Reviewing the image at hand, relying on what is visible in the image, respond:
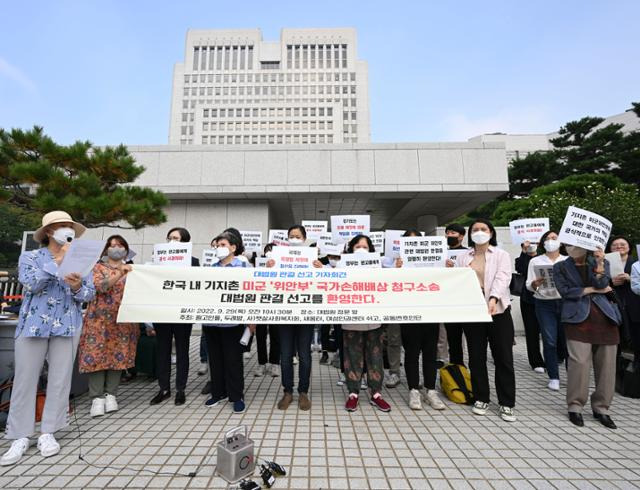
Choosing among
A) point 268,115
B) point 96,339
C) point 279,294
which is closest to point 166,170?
point 96,339

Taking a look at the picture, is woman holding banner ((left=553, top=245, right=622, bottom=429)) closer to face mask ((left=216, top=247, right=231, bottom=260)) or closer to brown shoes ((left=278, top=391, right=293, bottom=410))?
brown shoes ((left=278, top=391, right=293, bottom=410))

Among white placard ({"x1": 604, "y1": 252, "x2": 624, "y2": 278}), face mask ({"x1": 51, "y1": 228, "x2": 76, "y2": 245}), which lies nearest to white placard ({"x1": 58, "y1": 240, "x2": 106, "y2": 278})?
face mask ({"x1": 51, "y1": 228, "x2": 76, "y2": 245})

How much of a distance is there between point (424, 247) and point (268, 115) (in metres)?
81.2

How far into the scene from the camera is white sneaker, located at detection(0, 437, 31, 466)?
95.0 inches

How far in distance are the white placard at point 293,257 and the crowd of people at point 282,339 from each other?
104 mm

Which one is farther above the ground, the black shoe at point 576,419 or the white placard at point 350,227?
the white placard at point 350,227

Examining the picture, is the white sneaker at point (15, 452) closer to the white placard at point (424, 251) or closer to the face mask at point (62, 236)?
the face mask at point (62, 236)

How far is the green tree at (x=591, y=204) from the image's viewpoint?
14570 millimetres

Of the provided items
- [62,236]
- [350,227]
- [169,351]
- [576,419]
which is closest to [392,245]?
[350,227]

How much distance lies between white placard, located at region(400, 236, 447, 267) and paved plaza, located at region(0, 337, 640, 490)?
5.30 ft

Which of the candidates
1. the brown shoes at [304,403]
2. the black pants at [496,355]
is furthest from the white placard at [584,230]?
the brown shoes at [304,403]

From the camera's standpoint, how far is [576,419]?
10.2ft

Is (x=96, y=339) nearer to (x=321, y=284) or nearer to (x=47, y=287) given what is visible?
(x=47, y=287)

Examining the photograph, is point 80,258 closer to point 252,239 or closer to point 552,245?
point 252,239
